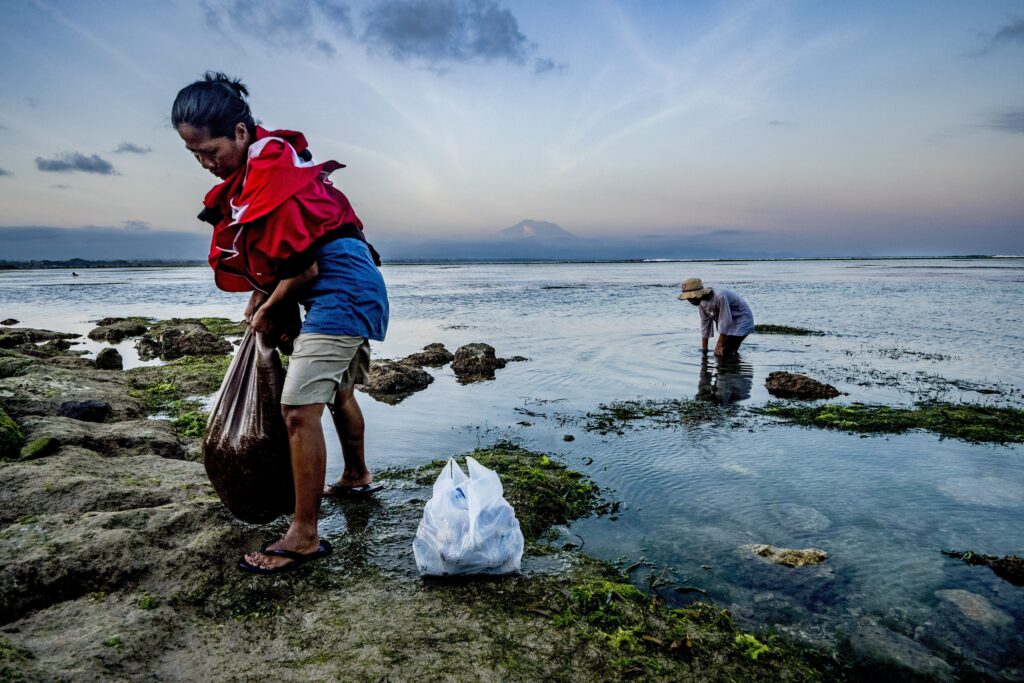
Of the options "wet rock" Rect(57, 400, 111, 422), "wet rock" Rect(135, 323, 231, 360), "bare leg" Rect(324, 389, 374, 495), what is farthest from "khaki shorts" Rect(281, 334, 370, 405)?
"wet rock" Rect(135, 323, 231, 360)

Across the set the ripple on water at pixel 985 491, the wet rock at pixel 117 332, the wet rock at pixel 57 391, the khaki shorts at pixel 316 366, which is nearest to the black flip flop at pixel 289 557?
the khaki shorts at pixel 316 366

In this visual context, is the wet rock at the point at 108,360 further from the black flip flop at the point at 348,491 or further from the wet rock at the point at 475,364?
the black flip flop at the point at 348,491

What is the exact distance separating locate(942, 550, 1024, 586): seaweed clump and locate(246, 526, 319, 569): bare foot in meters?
3.68

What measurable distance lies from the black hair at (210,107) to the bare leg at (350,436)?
5.34 feet

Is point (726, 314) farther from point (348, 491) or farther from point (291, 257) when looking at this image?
point (291, 257)

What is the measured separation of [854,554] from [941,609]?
1.70 feet

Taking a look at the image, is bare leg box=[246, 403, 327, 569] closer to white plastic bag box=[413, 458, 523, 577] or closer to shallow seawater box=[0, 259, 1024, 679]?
shallow seawater box=[0, 259, 1024, 679]

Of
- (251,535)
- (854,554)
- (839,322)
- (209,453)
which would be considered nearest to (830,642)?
(854,554)

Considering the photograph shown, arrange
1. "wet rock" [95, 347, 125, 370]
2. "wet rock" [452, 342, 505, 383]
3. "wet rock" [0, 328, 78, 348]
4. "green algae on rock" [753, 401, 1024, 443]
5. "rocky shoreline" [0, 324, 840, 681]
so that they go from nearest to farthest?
"rocky shoreline" [0, 324, 840, 681], "green algae on rock" [753, 401, 1024, 443], "wet rock" [452, 342, 505, 383], "wet rock" [95, 347, 125, 370], "wet rock" [0, 328, 78, 348]

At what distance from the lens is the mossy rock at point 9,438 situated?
13.0ft

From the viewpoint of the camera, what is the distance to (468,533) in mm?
2670

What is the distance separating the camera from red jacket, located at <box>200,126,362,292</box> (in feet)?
8.63

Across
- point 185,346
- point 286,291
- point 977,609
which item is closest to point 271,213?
point 286,291

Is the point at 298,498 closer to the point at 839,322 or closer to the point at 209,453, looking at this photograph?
the point at 209,453
